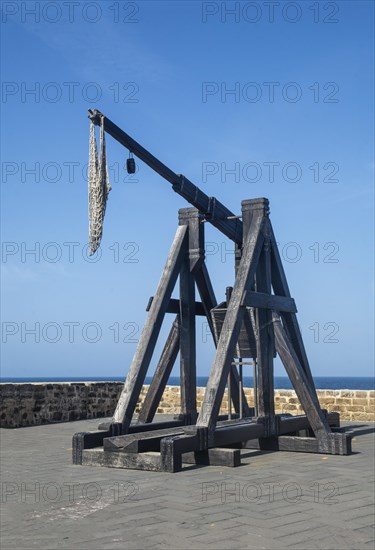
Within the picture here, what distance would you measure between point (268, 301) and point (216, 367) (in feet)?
4.81

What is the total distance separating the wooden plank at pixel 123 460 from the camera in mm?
7883

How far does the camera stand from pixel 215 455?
27.0 feet

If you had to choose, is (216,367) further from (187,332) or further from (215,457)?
(187,332)

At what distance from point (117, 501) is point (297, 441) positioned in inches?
153

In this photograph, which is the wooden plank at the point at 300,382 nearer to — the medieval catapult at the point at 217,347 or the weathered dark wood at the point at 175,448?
the medieval catapult at the point at 217,347

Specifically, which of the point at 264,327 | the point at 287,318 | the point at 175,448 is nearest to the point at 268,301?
the point at 264,327

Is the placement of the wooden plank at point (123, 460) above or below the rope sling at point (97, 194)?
below

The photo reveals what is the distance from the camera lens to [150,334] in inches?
364

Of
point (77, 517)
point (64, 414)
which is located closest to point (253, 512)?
point (77, 517)

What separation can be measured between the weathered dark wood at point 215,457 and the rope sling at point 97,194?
2643mm

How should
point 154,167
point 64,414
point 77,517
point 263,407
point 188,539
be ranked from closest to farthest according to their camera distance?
point 188,539
point 77,517
point 154,167
point 263,407
point 64,414

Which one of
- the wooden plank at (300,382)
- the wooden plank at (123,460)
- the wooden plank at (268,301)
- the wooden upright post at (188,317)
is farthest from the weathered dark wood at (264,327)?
the wooden plank at (123,460)

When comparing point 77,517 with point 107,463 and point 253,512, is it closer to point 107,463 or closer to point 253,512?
point 253,512

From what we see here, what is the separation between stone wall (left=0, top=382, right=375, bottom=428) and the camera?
1409 centimetres
